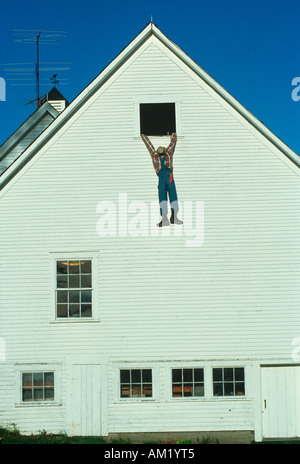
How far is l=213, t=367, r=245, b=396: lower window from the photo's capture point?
16.1 m

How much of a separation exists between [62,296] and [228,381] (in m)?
5.22

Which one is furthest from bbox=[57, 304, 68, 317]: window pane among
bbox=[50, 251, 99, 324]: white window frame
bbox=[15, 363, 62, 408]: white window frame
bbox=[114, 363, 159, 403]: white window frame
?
bbox=[114, 363, 159, 403]: white window frame

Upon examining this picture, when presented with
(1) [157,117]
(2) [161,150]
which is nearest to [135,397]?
(2) [161,150]

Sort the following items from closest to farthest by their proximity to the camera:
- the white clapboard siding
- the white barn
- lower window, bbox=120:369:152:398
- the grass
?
the grass
the white barn
lower window, bbox=120:369:152:398
the white clapboard siding

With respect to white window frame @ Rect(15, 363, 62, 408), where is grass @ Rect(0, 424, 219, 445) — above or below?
below

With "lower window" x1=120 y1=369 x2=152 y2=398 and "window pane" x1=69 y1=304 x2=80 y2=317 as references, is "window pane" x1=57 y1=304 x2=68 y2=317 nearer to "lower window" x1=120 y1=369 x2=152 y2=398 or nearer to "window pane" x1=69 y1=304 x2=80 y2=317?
"window pane" x1=69 y1=304 x2=80 y2=317

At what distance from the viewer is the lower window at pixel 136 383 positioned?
1609 cm

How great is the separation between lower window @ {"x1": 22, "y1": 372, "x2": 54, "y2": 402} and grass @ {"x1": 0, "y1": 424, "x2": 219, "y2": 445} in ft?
2.91

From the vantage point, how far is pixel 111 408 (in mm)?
15961

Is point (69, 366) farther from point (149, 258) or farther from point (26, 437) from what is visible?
point (149, 258)

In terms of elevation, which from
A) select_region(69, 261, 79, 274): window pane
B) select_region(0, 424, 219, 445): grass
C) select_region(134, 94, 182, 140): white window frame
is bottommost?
select_region(0, 424, 219, 445): grass

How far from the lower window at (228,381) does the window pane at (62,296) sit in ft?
15.2

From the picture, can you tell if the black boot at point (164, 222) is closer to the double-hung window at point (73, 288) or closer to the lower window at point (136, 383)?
the double-hung window at point (73, 288)

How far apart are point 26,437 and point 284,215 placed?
941cm
